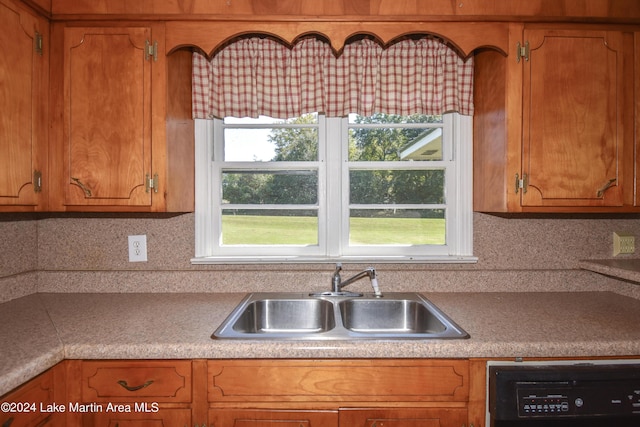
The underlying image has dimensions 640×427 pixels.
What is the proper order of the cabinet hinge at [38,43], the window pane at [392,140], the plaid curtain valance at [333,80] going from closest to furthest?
the cabinet hinge at [38,43] → the plaid curtain valance at [333,80] → the window pane at [392,140]

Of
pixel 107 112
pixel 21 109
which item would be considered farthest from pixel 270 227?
pixel 21 109

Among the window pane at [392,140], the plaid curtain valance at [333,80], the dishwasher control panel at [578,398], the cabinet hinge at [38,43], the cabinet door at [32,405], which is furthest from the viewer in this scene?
the window pane at [392,140]

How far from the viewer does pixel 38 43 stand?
1.53 meters

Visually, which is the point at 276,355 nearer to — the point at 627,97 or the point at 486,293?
the point at 486,293

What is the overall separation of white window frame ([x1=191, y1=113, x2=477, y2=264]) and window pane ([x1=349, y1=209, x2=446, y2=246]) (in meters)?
0.04

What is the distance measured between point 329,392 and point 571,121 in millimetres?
1415

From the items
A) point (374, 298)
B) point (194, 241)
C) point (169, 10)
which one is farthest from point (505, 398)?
point (169, 10)

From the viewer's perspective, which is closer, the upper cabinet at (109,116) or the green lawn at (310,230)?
the upper cabinet at (109,116)

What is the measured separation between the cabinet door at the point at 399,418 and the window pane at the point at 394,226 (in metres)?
0.90

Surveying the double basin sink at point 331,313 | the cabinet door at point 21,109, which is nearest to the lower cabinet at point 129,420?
the double basin sink at point 331,313

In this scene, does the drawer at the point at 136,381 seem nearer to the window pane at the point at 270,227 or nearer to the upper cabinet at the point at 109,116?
the upper cabinet at the point at 109,116

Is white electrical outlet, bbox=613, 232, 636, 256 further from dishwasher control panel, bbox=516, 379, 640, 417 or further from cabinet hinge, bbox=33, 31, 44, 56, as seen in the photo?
cabinet hinge, bbox=33, 31, 44, 56

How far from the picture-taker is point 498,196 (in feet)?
5.50

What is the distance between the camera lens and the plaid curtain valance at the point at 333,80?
6.14 feet
